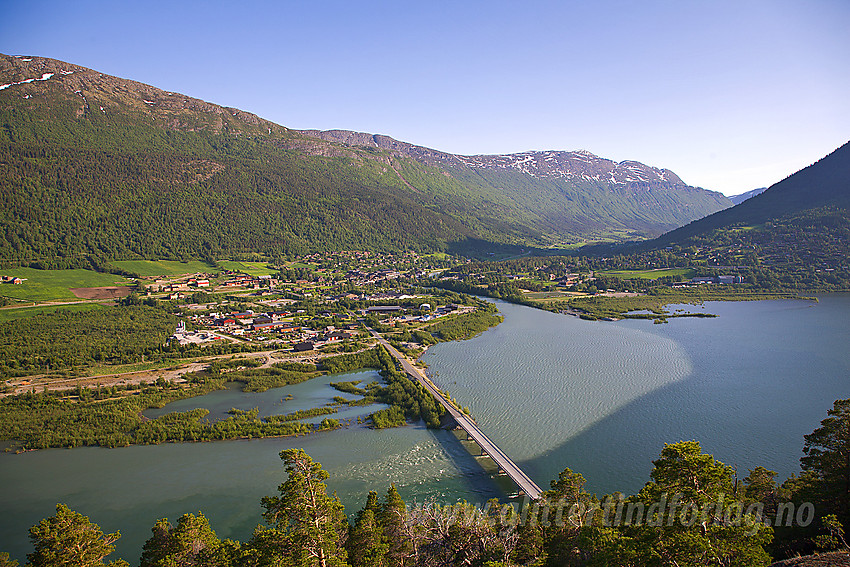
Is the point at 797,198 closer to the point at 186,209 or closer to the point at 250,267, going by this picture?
the point at 250,267

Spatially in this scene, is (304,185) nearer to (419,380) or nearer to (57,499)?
(419,380)

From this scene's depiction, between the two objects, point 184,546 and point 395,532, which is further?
point 395,532

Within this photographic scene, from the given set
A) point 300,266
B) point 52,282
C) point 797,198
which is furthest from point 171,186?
point 797,198

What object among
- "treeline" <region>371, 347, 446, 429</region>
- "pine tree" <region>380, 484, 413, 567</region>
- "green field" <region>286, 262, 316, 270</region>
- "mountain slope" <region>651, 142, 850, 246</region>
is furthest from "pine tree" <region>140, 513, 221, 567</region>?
"mountain slope" <region>651, 142, 850, 246</region>

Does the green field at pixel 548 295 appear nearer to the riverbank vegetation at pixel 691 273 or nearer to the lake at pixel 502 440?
the riverbank vegetation at pixel 691 273

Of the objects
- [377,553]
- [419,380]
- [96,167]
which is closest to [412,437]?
[419,380]

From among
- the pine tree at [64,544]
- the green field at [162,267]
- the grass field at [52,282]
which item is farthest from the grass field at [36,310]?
the pine tree at [64,544]

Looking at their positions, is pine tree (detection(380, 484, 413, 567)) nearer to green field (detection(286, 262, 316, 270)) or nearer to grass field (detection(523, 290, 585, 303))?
grass field (detection(523, 290, 585, 303))
